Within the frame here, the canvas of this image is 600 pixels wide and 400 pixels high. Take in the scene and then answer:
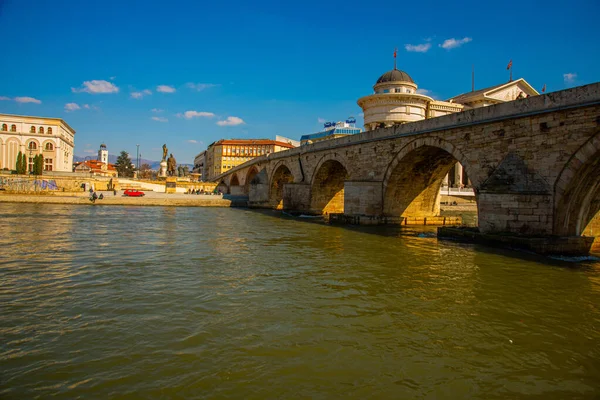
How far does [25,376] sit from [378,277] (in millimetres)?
5916

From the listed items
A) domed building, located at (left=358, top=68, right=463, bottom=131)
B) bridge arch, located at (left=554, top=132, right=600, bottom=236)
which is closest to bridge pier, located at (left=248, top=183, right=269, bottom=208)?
domed building, located at (left=358, top=68, right=463, bottom=131)

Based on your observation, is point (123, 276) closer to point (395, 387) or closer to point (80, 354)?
point (80, 354)

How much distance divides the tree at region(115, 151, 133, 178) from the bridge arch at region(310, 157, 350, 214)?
68852mm

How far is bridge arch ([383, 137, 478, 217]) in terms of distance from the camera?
1624 cm

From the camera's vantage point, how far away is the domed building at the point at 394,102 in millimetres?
33406

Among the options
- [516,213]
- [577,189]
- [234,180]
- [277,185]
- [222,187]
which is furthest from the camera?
[222,187]

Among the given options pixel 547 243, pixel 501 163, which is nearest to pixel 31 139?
pixel 501 163

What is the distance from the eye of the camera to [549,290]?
6816mm

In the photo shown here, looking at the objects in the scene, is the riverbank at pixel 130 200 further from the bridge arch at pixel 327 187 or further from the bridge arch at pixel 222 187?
the bridge arch at pixel 222 187

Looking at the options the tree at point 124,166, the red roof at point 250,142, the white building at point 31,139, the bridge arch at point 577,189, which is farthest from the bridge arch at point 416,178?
the tree at point 124,166

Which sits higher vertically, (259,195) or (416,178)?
(416,178)

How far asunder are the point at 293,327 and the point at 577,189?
30.6 ft

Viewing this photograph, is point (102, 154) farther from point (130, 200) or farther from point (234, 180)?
point (130, 200)

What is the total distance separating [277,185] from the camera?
112 ft
